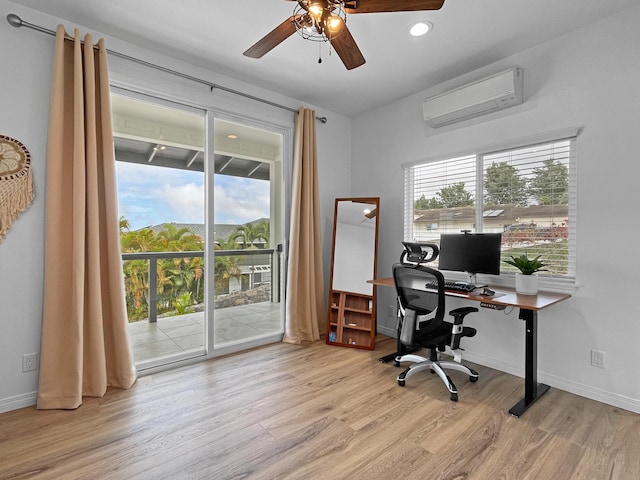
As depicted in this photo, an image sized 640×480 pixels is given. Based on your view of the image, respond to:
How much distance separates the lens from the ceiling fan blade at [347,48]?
1849 mm

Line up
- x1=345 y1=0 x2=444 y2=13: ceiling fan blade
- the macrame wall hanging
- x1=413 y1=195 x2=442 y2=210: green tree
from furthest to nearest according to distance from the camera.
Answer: x1=413 y1=195 x2=442 y2=210: green tree
the macrame wall hanging
x1=345 y1=0 x2=444 y2=13: ceiling fan blade

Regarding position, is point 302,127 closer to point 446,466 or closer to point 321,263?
point 321,263

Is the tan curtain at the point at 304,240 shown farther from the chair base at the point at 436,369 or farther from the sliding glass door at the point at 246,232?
the chair base at the point at 436,369

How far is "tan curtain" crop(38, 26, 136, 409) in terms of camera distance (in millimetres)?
2293

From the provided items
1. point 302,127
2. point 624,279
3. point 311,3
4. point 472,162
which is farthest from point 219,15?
point 624,279

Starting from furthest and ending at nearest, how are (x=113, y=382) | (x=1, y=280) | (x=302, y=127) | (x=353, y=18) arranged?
(x=302, y=127) < (x=113, y=382) < (x=353, y=18) < (x=1, y=280)

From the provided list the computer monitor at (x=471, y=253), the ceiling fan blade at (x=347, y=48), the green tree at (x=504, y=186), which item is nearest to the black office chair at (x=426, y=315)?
the computer monitor at (x=471, y=253)

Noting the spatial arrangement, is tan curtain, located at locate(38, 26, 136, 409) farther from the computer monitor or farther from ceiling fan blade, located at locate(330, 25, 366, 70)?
the computer monitor

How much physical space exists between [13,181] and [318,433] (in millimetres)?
2580

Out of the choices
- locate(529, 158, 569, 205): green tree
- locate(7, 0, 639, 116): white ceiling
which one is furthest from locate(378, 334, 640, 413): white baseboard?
locate(7, 0, 639, 116): white ceiling

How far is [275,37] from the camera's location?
1916 millimetres

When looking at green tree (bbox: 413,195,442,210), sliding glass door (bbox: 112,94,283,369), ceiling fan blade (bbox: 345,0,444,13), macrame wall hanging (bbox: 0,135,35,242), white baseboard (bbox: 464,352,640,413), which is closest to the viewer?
ceiling fan blade (bbox: 345,0,444,13)

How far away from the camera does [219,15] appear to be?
234 centimetres

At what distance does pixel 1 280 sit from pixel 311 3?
2603 mm
